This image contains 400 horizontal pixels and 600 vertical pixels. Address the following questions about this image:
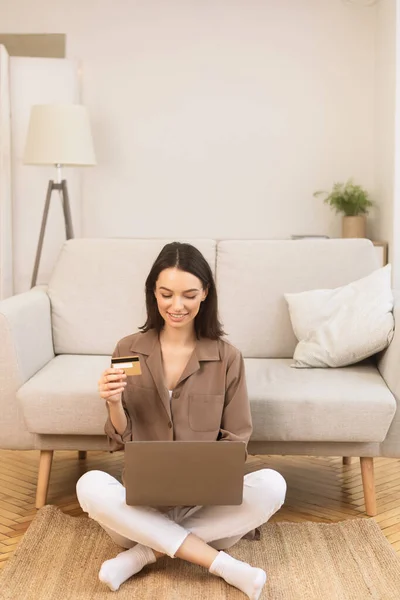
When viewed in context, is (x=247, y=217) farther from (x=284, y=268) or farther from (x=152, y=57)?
(x=284, y=268)

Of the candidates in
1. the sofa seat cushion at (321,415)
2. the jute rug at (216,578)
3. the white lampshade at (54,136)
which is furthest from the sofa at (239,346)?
the white lampshade at (54,136)

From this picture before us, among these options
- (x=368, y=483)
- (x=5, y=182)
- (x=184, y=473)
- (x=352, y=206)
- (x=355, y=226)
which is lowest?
(x=368, y=483)

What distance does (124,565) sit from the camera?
7.02 feet

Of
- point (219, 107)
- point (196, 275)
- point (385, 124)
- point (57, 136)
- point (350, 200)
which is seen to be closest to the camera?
point (196, 275)

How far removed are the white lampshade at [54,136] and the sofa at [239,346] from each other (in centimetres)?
143

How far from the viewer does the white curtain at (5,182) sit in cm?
487

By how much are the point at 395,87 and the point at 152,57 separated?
154 centimetres

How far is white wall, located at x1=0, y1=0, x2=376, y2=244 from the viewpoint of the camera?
5.09 metres

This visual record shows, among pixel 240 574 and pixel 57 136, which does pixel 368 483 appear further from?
pixel 57 136

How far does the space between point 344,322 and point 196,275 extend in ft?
2.63

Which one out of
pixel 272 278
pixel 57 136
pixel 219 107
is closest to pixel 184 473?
pixel 272 278

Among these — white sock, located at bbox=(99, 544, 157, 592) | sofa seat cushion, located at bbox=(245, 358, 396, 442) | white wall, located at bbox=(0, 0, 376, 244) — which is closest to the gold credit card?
white sock, located at bbox=(99, 544, 157, 592)

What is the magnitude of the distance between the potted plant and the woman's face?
277 cm

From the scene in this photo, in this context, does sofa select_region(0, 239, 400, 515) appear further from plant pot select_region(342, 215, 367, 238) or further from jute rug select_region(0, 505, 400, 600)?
plant pot select_region(342, 215, 367, 238)
